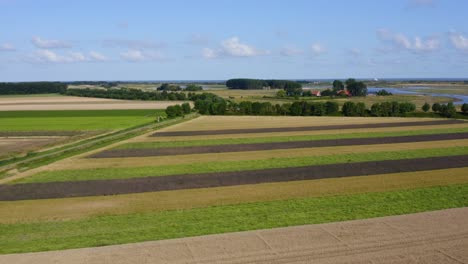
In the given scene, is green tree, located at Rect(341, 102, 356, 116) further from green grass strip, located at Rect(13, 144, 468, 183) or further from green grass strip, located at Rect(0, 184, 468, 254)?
green grass strip, located at Rect(0, 184, 468, 254)

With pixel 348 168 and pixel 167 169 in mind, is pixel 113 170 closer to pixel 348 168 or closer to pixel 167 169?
pixel 167 169

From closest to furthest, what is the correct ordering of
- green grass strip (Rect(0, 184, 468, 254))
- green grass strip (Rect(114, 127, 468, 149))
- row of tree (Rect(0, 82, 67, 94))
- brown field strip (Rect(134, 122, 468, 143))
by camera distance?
green grass strip (Rect(0, 184, 468, 254)) < green grass strip (Rect(114, 127, 468, 149)) < brown field strip (Rect(134, 122, 468, 143)) < row of tree (Rect(0, 82, 67, 94))

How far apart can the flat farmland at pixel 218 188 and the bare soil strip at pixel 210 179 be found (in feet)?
0.22

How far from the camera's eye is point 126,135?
53.4 metres

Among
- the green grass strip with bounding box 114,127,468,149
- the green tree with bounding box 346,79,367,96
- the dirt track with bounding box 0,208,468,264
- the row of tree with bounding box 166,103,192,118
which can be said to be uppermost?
the green tree with bounding box 346,79,367,96

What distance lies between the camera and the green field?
64.0 metres

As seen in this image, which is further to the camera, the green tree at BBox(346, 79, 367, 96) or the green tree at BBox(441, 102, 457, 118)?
the green tree at BBox(346, 79, 367, 96)

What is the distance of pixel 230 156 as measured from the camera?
38.2 meters

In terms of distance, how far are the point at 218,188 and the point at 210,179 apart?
2590 millimetres

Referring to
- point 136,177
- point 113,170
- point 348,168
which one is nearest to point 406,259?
point 348,168

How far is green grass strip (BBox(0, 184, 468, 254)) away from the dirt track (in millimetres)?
949

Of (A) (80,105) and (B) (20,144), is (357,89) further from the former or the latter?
(B) (20,144)

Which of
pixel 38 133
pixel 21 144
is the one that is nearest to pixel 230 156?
pixel 21 144

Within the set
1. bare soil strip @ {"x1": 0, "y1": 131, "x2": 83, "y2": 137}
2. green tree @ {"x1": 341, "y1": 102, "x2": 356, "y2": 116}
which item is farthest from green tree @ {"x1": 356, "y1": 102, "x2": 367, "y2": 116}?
bare soil strip @ {"x1": 0, "y1": 131, "x2": 83, "y2": 137}
